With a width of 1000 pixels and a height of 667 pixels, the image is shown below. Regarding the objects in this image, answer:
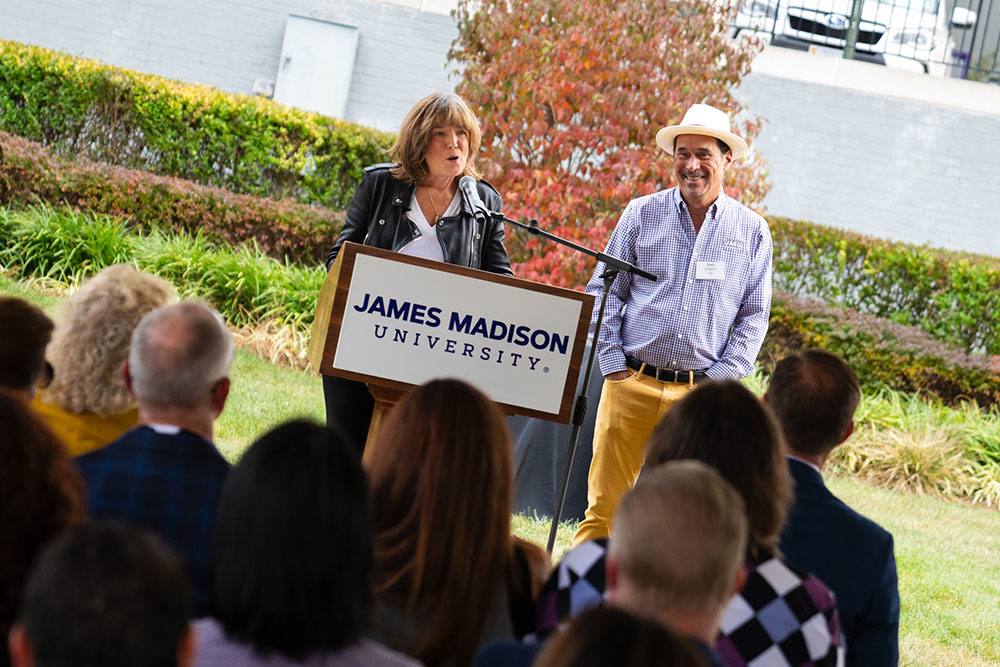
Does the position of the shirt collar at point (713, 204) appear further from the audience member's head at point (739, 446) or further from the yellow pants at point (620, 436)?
the audience member's head at point (739, 446)

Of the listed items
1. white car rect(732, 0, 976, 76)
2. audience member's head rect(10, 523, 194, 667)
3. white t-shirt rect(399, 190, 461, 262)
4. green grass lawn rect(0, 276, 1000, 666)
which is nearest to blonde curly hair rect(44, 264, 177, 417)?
white t-shirt rect(399, 190, 461, 262)

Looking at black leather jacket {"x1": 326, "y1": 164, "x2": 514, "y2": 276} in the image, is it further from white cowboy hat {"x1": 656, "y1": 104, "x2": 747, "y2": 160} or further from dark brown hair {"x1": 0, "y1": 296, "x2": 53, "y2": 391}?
dark brown hair {"x1": 0, "y1": 296, "x2": 53, "y2": 391}

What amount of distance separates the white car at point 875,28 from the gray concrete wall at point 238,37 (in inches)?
155

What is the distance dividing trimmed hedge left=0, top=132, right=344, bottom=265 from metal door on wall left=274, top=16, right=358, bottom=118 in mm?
3069

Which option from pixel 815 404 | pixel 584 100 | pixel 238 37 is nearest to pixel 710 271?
pixel 815 404

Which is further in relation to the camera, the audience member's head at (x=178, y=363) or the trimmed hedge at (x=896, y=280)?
the trimmed hedge at (x=896, y=280)

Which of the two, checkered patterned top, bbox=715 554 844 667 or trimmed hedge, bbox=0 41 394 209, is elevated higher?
trimmed hedge, bbox=0 41 394 209

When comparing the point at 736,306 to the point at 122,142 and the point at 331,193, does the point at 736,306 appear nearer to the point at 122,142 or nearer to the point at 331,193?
the point at 331,193

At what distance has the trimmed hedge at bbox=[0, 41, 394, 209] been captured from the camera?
966cm

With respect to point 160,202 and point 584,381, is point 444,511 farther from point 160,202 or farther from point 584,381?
point 160,202

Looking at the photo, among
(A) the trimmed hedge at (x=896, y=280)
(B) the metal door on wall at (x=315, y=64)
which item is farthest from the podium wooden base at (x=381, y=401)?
(B) the metal door on wall at (x=315, y=64)

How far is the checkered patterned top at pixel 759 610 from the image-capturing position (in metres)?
2.17

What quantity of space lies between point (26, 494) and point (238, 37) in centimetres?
1117

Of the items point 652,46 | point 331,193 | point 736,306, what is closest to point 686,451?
point 736,306
